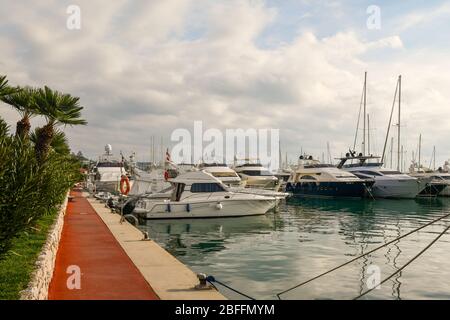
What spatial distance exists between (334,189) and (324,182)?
2030 mm

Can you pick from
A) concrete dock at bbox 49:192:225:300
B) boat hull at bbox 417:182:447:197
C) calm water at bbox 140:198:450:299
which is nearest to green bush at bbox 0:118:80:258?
concrete dock at bbox 49:192:225:300

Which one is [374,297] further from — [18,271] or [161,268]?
[18,271]

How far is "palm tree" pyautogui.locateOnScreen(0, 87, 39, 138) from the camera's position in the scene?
18.1 metres

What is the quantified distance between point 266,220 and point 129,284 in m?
21.7

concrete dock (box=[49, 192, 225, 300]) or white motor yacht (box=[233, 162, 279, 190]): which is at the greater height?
white motor yacht (box=[233, 162, 279, 190])

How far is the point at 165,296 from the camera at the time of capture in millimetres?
9398

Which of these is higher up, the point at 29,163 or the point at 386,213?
the point at 29,163

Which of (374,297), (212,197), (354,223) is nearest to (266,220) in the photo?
(212,197)

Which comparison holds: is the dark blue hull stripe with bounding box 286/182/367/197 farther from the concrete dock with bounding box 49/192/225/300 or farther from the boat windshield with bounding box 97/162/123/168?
the concrete dock with bounding box 49/192/225/300

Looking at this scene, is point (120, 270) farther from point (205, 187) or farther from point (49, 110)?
point (205, 187)

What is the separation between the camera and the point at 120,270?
1194cm

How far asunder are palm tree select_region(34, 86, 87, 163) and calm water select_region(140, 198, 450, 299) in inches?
289

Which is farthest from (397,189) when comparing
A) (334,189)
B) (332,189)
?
(332,189)
